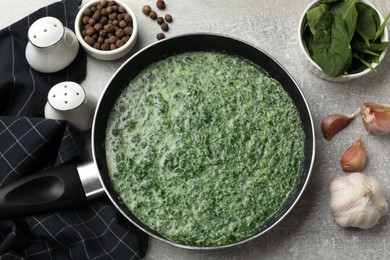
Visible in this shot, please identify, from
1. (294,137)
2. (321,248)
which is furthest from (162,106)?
(321,248)

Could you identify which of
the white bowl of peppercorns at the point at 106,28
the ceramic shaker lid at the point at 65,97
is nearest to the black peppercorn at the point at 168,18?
the white bowl of peppercorns at the point at 106,28

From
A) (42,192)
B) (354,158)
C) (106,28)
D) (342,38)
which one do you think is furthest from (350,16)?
(42,192)

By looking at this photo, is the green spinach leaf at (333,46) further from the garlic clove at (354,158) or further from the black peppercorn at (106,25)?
the black peppercorn at (106,25)

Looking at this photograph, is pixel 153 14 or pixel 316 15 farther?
pixel 153 14

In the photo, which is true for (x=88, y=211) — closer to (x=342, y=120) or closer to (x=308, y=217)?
(x=308, y=217)

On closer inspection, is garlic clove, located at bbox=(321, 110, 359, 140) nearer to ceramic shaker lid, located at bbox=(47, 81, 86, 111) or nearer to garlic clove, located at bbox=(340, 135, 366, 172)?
garlic clove, located at bbox=(340, 135, 366, 172)

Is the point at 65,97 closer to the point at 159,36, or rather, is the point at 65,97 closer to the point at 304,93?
the point at 159,36
